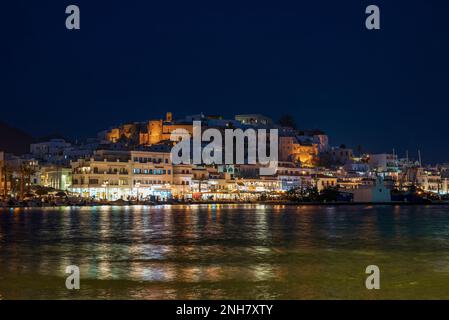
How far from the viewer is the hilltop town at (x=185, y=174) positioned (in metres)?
81.0

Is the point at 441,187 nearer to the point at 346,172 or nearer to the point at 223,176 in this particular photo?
the point at 346,172

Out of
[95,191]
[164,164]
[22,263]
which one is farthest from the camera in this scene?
[164,164]

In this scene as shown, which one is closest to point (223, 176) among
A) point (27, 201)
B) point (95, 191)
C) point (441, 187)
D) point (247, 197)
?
point (247, 197)

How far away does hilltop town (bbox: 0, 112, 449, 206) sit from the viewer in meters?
81.0

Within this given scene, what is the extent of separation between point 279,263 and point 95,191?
216 ft

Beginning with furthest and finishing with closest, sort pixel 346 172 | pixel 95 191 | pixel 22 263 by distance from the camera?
pixel 346 172 < pixel 95 191 < pixel 22 263

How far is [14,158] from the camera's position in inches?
4274
